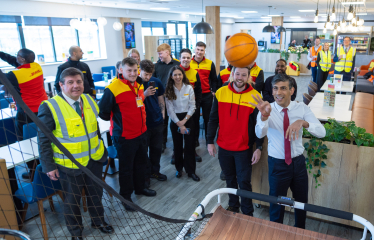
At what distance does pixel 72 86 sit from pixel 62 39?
348 inches

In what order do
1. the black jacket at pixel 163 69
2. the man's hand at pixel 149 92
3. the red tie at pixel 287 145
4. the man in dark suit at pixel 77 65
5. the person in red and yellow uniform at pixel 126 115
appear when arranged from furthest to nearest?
the man in dark suit at pixel 77 65 → the black jacket at pixel 163 69 → the man's hand at pixel 149 92 → the person in red and yellow uniform at pixel 126 115 → the red tie at pixel 287 145

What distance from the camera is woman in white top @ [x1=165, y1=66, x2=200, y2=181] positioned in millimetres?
3650

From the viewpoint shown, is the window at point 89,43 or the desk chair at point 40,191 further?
the window at point 89,43

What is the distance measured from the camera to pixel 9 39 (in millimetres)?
8695

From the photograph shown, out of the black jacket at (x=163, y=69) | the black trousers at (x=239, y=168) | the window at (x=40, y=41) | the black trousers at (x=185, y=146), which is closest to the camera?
the black trousers at (x=239, y=168)

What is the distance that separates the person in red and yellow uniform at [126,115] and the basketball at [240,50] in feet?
3.51

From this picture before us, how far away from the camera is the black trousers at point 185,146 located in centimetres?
381

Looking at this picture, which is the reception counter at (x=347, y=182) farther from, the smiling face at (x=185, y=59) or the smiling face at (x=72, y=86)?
the smiling face at (x=72, y=86)

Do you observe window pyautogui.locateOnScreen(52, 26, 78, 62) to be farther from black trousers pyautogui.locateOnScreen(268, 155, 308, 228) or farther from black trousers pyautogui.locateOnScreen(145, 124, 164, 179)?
black trousers pyautogui.locateOnScreen(268, 155, 308, 228)

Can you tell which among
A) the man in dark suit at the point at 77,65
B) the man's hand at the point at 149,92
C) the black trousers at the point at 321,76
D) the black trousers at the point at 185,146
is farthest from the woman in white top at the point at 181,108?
the black trousers at the point at 321,76

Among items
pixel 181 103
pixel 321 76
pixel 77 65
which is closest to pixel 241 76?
pixel 181 103

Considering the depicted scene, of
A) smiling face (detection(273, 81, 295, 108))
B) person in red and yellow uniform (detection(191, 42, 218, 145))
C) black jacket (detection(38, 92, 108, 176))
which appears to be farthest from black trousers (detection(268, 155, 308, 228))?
person in red and yellow uniform (detection(191, 42, 218, 145))

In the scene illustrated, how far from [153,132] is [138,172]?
0.54 metres

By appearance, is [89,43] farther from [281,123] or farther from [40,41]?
[281,123]
